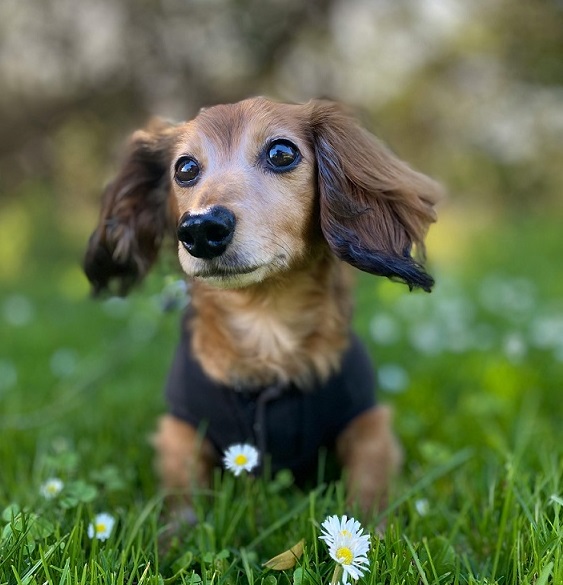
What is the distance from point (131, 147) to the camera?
227cm

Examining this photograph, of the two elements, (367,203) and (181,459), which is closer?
(367,203)

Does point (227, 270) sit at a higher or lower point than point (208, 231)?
lower

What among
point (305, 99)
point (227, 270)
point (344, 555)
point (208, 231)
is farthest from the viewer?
point (305, 99)

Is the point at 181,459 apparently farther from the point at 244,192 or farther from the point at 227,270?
the point at 244,192

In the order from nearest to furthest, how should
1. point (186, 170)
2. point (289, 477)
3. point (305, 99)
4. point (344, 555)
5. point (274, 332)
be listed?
point (344, 555) → point (186, 170) → point (289, 477) → point (274, 332) → point (305, 99)

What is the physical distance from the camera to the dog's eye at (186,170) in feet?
6.38

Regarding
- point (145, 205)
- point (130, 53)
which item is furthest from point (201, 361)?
point (130, 53)

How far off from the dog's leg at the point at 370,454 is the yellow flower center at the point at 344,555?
76 cm

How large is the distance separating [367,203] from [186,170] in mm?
522

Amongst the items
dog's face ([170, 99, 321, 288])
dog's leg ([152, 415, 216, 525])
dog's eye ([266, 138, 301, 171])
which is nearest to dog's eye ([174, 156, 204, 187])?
dog's face ([170, 99, 321, 288])

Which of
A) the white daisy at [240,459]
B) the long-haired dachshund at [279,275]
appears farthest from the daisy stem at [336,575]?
the long-haired dachshund at [279,275]

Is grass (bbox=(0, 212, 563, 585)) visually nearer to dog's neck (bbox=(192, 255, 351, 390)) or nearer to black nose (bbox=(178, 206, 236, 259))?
dog's neck (bbox=(192, 255, 351, 390))

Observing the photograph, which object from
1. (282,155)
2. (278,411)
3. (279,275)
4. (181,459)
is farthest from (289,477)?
(282,155)

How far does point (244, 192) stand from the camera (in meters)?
1.75
